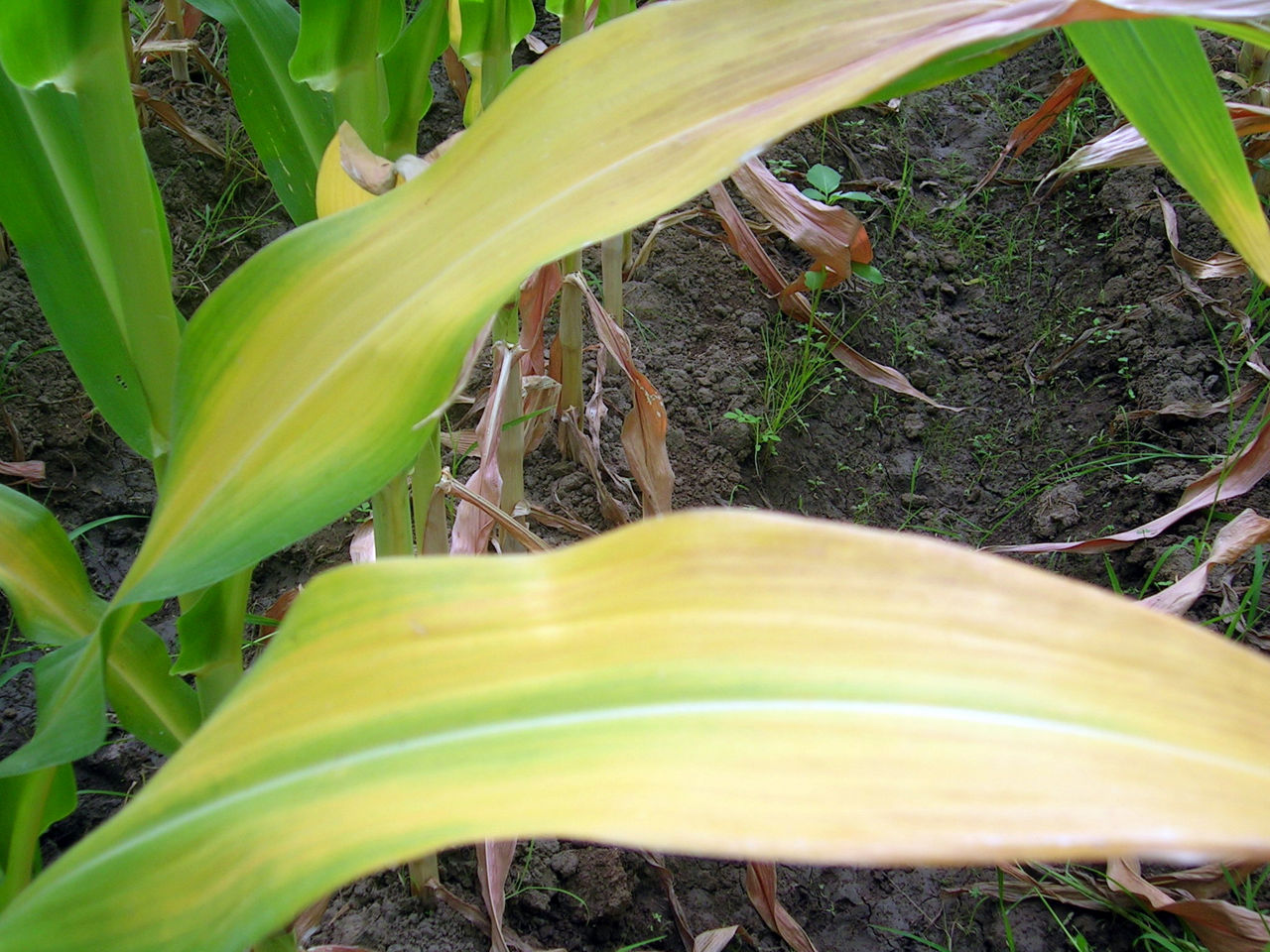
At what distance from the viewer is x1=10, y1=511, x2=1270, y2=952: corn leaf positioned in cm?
20

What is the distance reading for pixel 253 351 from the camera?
382 mm

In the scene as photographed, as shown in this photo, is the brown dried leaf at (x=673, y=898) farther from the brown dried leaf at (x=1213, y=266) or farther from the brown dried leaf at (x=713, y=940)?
the brown dried leaf at (x=1213, y=266)

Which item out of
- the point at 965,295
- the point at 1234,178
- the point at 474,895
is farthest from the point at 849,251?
Answer: the point at 474,895

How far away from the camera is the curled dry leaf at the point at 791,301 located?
44.3 inches

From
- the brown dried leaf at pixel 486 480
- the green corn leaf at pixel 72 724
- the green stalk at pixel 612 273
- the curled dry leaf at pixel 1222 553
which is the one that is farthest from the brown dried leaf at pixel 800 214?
the green corn leaf at pixel 72 724

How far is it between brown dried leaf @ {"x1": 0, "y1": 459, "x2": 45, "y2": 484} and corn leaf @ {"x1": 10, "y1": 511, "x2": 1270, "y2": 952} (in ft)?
2.79

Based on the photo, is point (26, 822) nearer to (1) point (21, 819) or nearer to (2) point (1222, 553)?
(1) point (21, 819)

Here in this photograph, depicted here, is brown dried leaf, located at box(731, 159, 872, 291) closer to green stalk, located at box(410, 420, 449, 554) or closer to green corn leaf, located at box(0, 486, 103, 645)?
green stalk, located at box(410, 420, 449, 554)

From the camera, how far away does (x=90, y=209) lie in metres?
0.53

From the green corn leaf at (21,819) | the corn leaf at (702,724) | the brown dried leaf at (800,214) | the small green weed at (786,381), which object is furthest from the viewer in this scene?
the small green weed at (786,381)

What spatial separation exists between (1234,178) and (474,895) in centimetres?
81

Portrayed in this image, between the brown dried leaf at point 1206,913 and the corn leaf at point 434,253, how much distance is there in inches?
28.5

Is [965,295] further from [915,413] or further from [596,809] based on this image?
[596,809]

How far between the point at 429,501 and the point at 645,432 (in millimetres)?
278
